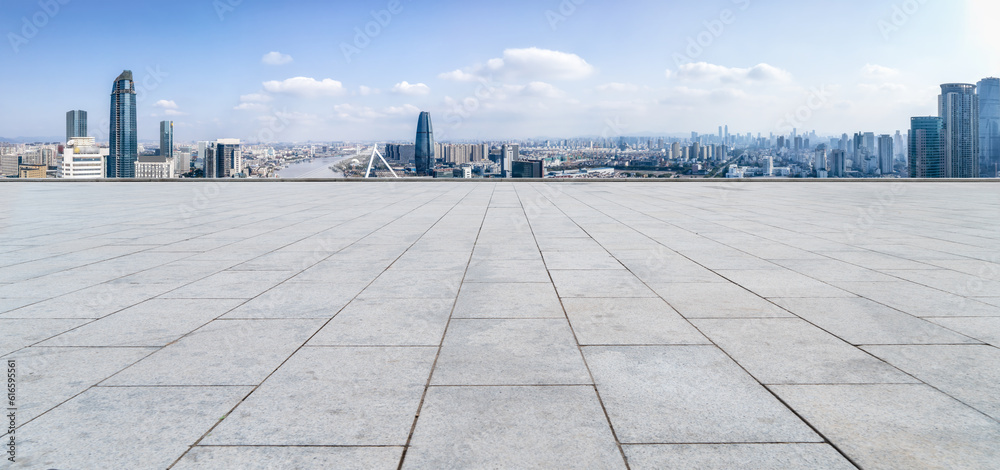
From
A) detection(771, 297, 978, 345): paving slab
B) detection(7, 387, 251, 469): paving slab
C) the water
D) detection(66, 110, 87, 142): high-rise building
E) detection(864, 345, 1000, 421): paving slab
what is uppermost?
detection(66, 110, 87, 142): high-rise building

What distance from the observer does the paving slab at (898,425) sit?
323 cm

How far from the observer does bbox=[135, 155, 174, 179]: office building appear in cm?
4681

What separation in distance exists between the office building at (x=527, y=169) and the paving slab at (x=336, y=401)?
37.4 m

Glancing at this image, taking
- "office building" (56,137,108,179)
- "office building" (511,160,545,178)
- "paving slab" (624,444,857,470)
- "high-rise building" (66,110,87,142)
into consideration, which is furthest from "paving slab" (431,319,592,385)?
"high-rise building" (66,110,87,142)

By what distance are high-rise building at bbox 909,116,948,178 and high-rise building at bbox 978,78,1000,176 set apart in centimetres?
348

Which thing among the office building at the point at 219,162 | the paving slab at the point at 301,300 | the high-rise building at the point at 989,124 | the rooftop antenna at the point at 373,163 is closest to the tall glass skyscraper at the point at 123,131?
the office building at the point at 219,162

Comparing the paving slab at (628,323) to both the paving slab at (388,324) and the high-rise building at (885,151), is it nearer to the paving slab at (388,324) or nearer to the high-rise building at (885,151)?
the paving slab at (388,324)

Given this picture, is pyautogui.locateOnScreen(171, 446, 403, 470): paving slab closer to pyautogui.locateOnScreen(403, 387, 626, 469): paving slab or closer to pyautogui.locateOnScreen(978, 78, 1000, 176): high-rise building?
pyautogui.locateOnScreen(403, 387, 626, 469): paving slab

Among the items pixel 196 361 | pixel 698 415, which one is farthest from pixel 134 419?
pixel 698 415

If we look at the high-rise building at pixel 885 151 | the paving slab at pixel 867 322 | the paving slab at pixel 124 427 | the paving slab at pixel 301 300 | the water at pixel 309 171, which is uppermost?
the high-rise building at pixel 885 151

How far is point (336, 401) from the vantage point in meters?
3.97

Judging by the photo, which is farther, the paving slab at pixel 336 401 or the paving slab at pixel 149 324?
the paving slab at pixel 149 324

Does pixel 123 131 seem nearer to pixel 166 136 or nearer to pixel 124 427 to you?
pixel 166 136

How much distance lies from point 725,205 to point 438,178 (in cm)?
2532
